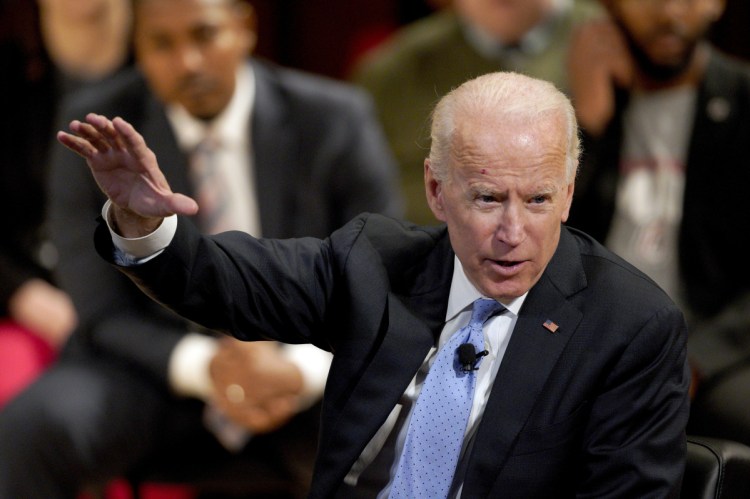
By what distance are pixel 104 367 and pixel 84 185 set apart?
1.44 feet

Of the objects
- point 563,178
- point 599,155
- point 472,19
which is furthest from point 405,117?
point 563,178

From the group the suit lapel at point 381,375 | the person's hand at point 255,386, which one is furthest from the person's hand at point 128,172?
the person's hand at point 255,386

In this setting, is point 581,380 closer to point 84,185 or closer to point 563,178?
point 563,178

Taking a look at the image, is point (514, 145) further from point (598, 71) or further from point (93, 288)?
point (93, 288)

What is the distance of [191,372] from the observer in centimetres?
279

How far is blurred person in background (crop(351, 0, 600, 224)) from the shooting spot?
3.37m

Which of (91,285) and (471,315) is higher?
(471,315)

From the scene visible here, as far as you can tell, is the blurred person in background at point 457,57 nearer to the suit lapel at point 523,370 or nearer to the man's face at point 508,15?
the man's face at point 508,15

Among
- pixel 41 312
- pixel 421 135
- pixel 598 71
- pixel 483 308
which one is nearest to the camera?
pixel 483 308

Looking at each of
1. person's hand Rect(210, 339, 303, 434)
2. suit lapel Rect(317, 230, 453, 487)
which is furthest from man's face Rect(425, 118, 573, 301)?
person's hand Rect(210, 339, 303, 434)

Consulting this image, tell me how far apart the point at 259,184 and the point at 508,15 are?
3.05ft

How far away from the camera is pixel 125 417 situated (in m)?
2.71

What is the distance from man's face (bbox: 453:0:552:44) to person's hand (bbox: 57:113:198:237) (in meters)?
1.90

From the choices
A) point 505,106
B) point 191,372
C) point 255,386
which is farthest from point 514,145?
point 191,372
